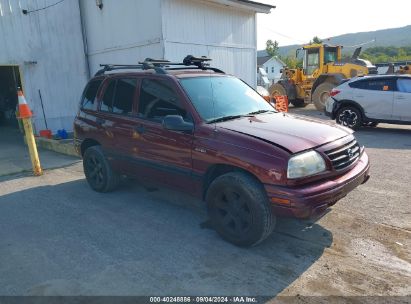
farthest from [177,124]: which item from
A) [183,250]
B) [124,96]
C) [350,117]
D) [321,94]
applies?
[321,94]

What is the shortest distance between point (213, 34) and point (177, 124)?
7108 millimetres

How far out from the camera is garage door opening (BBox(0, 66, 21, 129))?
47.7 feet

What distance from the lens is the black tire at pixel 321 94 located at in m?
15.4

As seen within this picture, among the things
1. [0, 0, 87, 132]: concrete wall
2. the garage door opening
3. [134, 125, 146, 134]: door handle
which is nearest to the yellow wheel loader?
[0, 0, 87, 132]: concrete wall

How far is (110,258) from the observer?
3.60m

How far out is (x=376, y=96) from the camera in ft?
32.7

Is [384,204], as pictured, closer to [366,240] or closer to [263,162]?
[366,240]

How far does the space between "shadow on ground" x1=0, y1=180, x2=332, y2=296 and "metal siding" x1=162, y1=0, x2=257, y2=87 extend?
5102 millimetres

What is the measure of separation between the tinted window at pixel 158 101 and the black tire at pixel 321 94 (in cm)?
1254

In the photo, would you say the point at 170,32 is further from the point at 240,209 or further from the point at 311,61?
the point at 311,61

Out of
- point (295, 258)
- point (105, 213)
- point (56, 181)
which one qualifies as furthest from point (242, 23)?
point (295, 258)

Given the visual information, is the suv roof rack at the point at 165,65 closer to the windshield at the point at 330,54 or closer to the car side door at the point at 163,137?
the car side door at the point at 163,137

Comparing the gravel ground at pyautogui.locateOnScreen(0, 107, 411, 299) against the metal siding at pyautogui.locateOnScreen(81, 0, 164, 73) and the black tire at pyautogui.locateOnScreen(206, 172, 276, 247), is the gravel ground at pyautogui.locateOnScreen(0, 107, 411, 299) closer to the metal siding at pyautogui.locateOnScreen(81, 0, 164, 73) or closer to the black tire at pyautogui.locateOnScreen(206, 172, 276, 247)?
the black tire at pyautogui.locateOnScreen(206, 172, 276, 247)

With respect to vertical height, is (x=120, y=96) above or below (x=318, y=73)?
above
